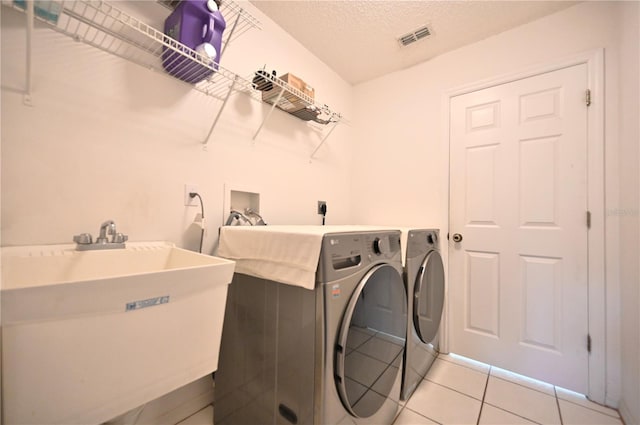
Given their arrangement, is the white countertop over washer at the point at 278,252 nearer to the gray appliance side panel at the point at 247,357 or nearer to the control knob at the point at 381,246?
the gray appliance side panel at the point at 247,357

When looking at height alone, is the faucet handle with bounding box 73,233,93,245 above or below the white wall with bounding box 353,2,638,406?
below

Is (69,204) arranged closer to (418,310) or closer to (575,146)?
(418,310)

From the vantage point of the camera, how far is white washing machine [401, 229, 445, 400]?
139cm

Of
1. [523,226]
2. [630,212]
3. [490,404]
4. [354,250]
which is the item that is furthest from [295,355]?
[630,212]

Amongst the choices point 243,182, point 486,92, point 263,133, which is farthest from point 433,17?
point 243,182

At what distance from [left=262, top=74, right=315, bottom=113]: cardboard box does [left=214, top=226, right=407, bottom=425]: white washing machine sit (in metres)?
0.94

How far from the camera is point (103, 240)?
0.94 meters

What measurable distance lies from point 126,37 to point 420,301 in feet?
6.36

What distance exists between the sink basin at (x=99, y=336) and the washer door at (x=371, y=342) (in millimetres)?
458

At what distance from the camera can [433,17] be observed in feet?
5.51

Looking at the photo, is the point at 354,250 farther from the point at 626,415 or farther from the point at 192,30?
the point at 626,415

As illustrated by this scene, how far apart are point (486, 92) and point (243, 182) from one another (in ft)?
6.25

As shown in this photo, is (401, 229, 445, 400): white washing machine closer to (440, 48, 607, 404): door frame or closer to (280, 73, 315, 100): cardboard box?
(440, 48, 607, 404): door frame

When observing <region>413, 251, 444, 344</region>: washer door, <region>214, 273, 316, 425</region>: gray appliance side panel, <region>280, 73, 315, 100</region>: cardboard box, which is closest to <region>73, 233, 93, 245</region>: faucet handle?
<region>214, 273, 316, 425</region>: gray appliance side panel
